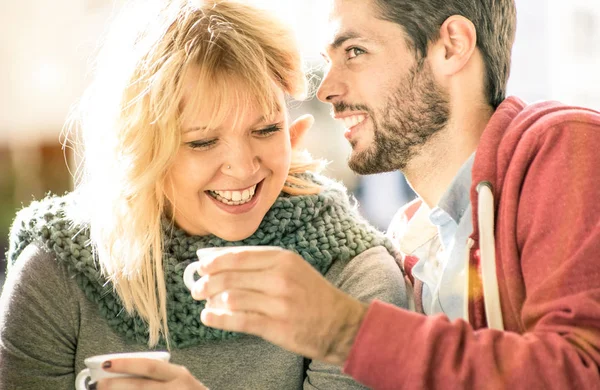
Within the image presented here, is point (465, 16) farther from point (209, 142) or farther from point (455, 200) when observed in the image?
point (209, 142)

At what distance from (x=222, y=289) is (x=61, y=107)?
392 centimetres

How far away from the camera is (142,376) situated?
3.97 ft

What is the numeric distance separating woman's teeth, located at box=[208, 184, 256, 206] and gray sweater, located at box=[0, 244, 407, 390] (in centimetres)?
26

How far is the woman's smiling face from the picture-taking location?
1.57 metres

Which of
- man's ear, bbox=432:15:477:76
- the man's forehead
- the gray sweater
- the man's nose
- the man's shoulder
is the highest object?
the man's forehead

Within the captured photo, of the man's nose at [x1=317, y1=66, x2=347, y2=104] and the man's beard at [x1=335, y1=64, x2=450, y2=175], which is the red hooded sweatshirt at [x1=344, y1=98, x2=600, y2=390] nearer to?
the man's beard at [x1=335, y1=64, x2=450, y2=175]

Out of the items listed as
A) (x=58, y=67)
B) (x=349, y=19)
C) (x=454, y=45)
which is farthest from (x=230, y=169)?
(x=58, y=67)

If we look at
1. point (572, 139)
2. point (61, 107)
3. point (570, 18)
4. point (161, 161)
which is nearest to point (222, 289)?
point (161, 161)

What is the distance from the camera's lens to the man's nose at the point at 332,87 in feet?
5.63

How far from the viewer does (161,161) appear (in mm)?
1576

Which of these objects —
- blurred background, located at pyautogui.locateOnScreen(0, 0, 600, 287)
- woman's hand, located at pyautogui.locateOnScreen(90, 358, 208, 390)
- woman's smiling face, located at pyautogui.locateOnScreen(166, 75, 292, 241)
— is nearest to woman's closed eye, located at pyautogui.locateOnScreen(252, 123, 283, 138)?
woman's smiling face, located at pyautogui.locateOnScreen(166, 75, 292, 241)

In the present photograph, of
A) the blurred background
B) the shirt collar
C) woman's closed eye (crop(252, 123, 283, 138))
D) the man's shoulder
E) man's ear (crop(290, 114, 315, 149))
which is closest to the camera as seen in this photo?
the man's shoulder

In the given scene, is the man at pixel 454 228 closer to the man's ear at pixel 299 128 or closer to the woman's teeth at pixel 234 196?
the man's ear at pixel 299 128

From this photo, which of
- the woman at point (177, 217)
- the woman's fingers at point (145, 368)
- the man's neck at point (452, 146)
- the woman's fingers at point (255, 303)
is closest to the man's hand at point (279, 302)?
the woman's fingers at point (255, 303)
